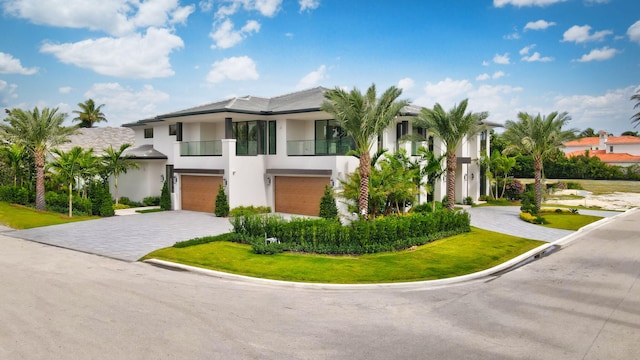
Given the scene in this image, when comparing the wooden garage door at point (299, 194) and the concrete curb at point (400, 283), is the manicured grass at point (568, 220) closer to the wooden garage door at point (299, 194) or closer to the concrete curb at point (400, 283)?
the concrete curb at point (400, 283)

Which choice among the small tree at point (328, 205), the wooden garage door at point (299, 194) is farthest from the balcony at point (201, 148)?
the small tree at point (328, 205)

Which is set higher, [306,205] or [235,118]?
[235,118]

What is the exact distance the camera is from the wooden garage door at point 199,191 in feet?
90.6

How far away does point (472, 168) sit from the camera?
112ft

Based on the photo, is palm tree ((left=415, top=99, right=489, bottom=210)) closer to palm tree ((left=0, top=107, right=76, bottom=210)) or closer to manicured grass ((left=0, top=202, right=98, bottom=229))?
manicured grass ((left=0, top=202, right=98, bottom=229))

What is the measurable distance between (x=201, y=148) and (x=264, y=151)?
3.91 m

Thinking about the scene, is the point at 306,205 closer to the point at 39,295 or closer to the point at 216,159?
the point at 216,159

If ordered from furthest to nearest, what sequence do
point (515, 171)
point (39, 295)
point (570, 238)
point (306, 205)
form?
point (515, 171) → point (306, 205) → point (570, 238) → point (39, 295)

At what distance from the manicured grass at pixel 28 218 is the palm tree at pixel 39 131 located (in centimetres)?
120

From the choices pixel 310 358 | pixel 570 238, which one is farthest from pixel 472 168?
pixel 310 358

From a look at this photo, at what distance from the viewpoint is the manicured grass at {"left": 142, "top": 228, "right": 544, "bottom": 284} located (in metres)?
13.3

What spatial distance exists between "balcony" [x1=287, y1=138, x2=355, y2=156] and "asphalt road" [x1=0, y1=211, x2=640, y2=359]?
12001 mm

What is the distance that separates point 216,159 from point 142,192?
8576 mm

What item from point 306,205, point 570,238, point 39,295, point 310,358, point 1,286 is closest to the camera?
point 310,358
